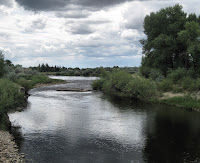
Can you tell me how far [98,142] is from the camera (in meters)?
22.9

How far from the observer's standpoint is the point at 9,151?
19.0 metres

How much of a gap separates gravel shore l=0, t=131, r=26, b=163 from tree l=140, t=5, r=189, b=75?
4349 cm

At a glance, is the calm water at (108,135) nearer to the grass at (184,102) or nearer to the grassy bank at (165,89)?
the grass at (184,102)

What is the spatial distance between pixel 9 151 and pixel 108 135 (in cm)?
1114

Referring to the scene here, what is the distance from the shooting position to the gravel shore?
1747 cm

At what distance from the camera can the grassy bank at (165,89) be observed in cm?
4328

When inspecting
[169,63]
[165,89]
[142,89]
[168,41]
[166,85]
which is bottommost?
[142,89]

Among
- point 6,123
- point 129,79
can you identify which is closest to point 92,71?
point 129,79

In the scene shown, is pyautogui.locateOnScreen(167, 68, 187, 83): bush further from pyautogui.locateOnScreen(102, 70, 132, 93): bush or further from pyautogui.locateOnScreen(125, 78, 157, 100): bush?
pyautogui.locateOnScreen(102, 70, 132, 93): bush

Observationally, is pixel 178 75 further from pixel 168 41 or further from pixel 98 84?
pixel 98 84

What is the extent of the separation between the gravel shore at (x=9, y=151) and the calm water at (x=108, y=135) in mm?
819

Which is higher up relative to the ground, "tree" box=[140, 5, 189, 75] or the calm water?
"tree" box=[140, 5, 189, 75]

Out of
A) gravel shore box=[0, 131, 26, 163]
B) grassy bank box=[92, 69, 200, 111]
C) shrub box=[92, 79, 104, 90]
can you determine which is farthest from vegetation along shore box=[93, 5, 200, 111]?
gravel shore box=[0, 131, 26, 163]

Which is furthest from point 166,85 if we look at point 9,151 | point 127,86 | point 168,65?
point 9,151
